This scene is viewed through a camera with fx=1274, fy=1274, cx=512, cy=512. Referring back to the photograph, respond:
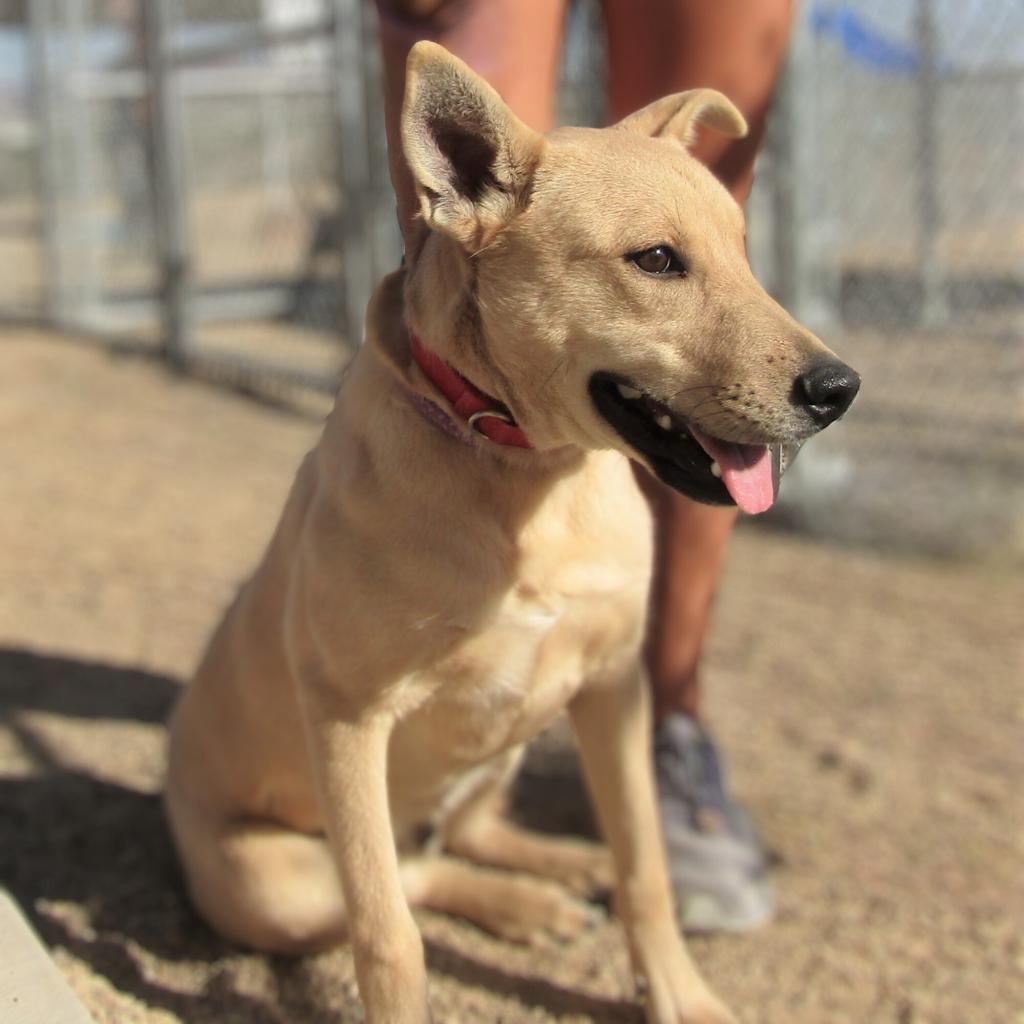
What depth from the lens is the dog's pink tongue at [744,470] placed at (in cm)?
165

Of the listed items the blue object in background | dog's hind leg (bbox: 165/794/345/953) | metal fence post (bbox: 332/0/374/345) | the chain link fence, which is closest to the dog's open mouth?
dog's hind leg (bbox: 165/794/345/953)

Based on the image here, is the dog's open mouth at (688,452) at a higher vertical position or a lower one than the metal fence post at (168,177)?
higher

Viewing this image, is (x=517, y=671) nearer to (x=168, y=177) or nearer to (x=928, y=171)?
(x=928, y=171)

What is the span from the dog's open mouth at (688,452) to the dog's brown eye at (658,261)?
156 mm

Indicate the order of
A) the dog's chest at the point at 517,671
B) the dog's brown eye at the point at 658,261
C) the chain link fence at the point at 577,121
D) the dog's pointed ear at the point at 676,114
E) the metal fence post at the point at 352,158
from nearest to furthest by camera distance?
the dog's brown eye at the point at 658,261 → the dog's chest at the point at 517,671 → the dog's pointed ear at the point at 676,114 → the chain link fence at the point at 577,121 → the metal fence post at the point at 352,158

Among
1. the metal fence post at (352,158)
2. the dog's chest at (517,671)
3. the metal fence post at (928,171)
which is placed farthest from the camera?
the metal fence post at (352,158)

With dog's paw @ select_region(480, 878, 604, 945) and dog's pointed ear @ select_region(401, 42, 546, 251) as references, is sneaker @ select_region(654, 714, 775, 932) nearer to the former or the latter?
dog's paw @ select_region(480, 878, 604, 945)

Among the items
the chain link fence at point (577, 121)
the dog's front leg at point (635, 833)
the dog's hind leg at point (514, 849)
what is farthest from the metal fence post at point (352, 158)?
the dog's front leg at point (635, 833)

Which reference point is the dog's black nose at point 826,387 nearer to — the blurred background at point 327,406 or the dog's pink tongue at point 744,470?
the dog's pink tongue at point 744,470

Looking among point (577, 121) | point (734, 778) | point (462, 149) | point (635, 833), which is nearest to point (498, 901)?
point (635, 833)

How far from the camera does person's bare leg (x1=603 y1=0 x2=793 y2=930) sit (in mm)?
2330

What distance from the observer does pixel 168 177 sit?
7688 mm

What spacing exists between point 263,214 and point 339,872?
24.7ft

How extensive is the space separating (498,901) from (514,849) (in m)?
0.24
